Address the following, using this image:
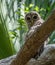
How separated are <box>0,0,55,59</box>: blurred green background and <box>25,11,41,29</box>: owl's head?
2.8 inches

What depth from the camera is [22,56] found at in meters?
2.88

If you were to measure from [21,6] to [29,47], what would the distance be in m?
2.28

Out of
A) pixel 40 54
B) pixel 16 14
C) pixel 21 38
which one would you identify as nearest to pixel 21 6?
pixel 16 14

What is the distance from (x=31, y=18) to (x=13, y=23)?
0.36m

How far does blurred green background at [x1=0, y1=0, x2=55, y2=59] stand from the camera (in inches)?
186

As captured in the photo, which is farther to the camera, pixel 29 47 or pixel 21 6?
pixel 21 6

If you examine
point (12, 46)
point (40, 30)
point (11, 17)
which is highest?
point (40, 30)

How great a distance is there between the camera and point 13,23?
4.91 metres

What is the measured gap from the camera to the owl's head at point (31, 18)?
4.56m

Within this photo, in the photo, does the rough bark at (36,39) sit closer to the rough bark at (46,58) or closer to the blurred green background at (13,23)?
the rough bark at (46,58)

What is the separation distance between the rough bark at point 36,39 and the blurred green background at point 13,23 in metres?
1.67

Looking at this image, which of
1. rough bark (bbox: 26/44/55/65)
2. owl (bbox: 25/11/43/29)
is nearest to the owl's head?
owl (bbox: 25/11/43/29)

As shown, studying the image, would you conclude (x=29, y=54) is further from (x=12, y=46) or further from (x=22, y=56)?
(x=12, y=46)

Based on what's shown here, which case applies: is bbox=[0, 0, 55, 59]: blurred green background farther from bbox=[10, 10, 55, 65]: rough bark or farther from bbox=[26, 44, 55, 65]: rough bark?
bbox=[10, 10, 55, 65]: rough bark
